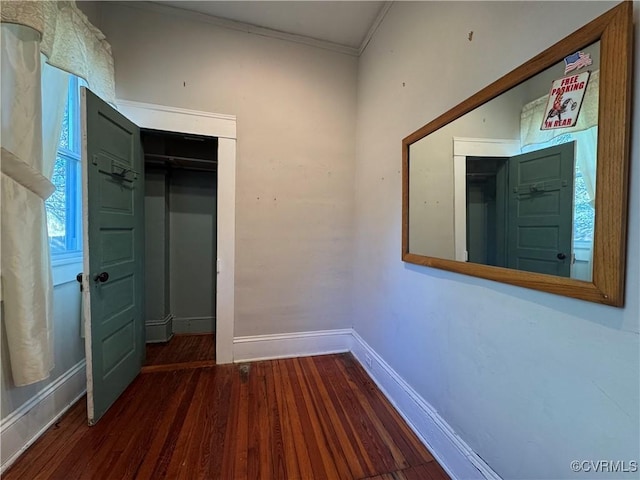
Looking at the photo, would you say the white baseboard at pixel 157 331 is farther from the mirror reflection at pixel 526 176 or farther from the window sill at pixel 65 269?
the mirror reflection at pixel 526 176

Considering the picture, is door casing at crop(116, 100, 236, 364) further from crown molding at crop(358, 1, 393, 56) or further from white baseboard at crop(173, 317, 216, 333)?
crown molding at crop(358, 1, 393, 56)

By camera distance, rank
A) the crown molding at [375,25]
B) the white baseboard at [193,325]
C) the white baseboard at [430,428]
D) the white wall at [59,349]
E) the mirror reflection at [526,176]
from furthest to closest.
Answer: the white baseboard at [193,325], the crown molding at [375,25], the white wall at [59,349], the white baseboard at [430,428], the mirror reflection at [526,176]

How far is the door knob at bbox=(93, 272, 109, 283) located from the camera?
166cm

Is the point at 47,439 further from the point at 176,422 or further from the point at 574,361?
the point at 574,361

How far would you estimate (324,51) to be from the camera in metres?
2.53

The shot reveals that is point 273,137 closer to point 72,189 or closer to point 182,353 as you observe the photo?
point 72,189

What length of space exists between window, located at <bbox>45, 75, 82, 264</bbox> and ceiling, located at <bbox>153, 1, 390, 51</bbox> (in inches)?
47.3

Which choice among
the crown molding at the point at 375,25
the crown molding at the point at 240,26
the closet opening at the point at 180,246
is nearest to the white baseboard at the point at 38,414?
the closet opening at the point at 180,246

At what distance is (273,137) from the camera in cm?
244

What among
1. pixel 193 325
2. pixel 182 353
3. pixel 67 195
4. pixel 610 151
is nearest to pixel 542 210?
pixel 610 151

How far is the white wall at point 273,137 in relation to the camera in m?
2.18

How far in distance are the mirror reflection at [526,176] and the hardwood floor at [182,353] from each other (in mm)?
2255

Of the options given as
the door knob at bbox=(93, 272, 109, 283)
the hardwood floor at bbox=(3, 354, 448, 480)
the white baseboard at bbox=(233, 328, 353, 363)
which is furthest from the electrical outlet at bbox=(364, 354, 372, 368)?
the door knob at bbox=(93, 272, 109, 283)

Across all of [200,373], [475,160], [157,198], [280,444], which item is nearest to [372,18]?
[475,160]
